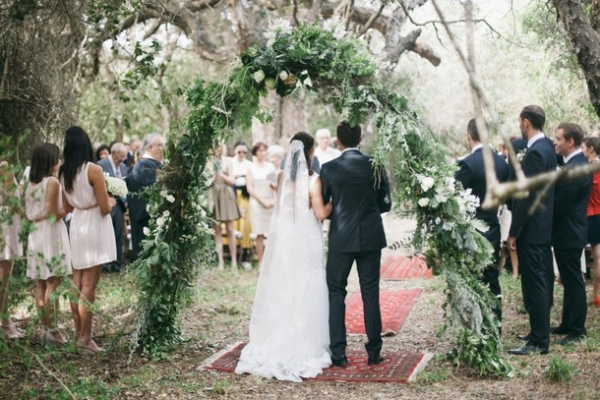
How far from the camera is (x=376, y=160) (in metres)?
5.69

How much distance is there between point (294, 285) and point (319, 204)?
770 mm

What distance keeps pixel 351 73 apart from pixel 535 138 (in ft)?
5.57

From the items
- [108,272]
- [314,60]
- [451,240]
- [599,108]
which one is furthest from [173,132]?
[108,272]

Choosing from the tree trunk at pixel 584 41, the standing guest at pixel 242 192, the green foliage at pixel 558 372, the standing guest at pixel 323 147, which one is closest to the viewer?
the green foliage at pixel 558 372

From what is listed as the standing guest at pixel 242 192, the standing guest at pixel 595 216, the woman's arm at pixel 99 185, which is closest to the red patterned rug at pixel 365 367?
the woman's arm at pixel 99 185

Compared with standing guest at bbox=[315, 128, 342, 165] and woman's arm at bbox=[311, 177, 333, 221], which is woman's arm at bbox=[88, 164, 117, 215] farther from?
standing guest at bbox=[315, 128, 342, 165]

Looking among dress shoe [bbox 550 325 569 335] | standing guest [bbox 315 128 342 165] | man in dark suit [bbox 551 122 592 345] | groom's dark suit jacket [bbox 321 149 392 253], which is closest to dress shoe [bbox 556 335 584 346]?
man in dark suit [bbox 551 122 592 345]

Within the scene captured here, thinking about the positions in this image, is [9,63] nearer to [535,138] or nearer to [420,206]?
[420,206]

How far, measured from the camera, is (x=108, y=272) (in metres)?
11.4

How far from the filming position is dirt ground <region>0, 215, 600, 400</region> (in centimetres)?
521

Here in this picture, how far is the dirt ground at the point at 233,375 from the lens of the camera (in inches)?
205

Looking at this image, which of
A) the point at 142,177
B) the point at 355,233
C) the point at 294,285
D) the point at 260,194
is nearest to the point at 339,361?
the point at 294,285

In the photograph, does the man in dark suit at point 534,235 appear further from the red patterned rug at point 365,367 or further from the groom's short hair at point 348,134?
the groom's short hair at point 348,134

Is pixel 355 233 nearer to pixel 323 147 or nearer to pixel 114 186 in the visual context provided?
pixel 114 186
